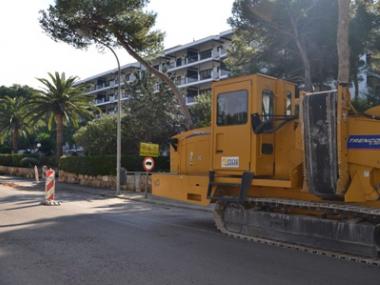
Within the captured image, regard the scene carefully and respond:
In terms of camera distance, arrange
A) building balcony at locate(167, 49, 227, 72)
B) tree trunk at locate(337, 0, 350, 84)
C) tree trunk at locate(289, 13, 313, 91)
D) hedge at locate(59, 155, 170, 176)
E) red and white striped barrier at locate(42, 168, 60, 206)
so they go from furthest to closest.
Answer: building balcony at locate(167, 49, 227, 72)
hedge at locate(59, 155, 170, 176)
tree trunk at locate(289, 13, 313, 91)
red and white striped barrier at locate(42, 168, 60, 206)
tree trunk at locate(337, 0, 350, 84)

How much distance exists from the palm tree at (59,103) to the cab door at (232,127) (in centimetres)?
3481

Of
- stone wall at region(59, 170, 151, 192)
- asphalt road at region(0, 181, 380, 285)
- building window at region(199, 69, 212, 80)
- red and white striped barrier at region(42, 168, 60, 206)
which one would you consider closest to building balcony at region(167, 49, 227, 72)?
building window at region(199, 69, 212, 80)

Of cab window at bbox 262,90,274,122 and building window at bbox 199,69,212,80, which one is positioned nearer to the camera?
cab window at bbox 262,90,274,122

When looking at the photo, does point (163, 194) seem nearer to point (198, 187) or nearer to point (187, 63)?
point (198, 187)

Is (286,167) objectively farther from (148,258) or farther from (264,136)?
(148,258)

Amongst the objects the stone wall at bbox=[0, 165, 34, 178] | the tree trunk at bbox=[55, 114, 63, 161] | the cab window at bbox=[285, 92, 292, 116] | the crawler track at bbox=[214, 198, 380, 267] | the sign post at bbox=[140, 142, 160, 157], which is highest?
the tree trunk at bbox=[55, 114, 63, 161]

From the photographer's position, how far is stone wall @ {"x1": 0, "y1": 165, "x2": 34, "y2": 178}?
1812 inches

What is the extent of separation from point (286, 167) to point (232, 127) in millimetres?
1393

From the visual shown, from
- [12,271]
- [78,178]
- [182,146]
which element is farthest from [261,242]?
[78,178]

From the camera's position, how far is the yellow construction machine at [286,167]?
8477mm

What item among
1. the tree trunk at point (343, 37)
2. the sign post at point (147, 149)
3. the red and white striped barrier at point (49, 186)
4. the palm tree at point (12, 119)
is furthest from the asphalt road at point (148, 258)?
the palm tree at point (12, 119)

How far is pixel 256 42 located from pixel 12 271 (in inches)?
828

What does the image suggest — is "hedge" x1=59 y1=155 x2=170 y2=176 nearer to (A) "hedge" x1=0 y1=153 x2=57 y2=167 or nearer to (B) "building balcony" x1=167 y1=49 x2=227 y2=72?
(A) "hedge" x1=0 y1=153 x2=57 y2=167

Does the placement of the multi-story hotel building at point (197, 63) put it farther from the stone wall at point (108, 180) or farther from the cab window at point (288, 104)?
the cab window at point (288, 104)
